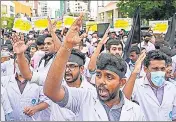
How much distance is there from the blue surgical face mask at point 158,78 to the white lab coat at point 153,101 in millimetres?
72

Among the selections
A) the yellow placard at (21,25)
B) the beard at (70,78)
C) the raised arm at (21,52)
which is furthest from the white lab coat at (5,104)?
the yellow placard at (21,25)

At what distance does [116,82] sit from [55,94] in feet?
1.71

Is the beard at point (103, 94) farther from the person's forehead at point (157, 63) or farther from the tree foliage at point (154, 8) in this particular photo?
the tree foliage at point (154, 8)

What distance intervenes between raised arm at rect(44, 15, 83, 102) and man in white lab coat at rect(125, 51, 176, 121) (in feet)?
4.02

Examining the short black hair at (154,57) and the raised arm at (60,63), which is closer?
the raised arm at (60,63)

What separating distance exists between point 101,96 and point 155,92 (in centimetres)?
132

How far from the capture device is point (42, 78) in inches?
151

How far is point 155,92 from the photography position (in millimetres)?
4211

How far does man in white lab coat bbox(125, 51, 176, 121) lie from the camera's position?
13.2 feet

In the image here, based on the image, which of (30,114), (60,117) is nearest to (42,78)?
(60,117)

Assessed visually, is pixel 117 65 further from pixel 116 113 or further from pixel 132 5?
pixel 132 5

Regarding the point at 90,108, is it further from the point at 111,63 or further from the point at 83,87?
the point at 83,87

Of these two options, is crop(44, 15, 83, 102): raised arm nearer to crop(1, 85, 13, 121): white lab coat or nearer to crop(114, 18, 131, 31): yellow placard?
crop(1, 85, 13, 121): white lab coat

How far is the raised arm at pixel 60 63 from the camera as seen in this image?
2.73m
